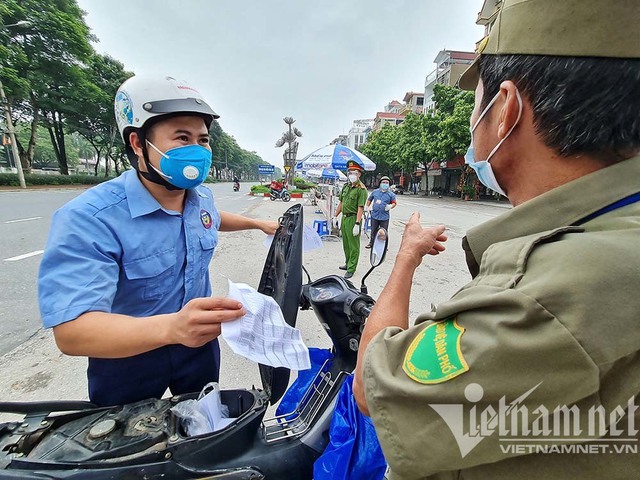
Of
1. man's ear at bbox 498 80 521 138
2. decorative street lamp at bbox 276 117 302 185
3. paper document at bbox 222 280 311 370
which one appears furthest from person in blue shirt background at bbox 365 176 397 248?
decorative street lamp at bbox 276 117 302 185

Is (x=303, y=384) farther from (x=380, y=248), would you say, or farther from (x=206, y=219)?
(x=206, y=219)

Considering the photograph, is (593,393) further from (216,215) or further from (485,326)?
(216,215)

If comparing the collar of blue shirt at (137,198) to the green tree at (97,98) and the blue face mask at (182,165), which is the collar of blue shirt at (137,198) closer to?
the blue face mask at (182,165)

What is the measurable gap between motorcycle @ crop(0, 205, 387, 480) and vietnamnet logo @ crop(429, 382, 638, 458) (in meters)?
0.68

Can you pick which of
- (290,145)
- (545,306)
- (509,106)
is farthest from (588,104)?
(290,145)

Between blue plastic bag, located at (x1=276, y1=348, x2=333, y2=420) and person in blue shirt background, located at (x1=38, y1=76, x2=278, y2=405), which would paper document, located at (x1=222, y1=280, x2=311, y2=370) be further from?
blue plastic bag, located at (x1=276, y1=348, x2=333, y2=420)

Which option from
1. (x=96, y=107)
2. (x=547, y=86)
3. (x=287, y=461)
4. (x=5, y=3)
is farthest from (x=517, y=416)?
(x=96, y=107)

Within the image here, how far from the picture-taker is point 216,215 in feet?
6.02

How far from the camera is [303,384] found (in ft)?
5.15

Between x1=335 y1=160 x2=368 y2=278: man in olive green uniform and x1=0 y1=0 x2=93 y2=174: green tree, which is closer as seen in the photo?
x1=335 y1=160 x2=368 y2=278: man in olive green uniform

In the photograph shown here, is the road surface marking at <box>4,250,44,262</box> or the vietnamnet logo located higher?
the vietnamnet logo

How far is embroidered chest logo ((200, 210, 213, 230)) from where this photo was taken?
1567mm

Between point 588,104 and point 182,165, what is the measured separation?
1304 mm

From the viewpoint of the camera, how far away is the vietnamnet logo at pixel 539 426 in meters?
0.53
